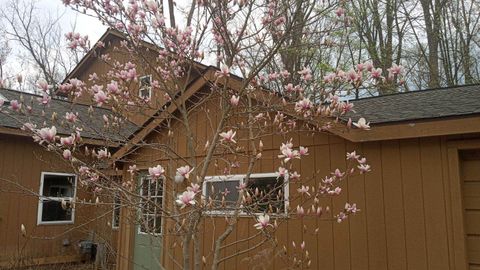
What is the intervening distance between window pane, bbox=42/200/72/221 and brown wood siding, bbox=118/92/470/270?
215 inches

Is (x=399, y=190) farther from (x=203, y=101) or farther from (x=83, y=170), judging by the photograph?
(x=83, y=170)

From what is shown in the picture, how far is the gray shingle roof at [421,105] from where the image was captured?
4994mm

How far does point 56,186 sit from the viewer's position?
386 inches

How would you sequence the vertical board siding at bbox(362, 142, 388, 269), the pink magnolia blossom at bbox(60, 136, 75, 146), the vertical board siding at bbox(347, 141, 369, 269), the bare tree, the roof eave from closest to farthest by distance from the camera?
the pink magnolia blossom at bbox(60, 136, 75, 146) → the roof eave → the vertical board siding at bbox(362, 142, 388, 269) → the vertical board siding at bbox(347, 141, 369, 269) → the bare tree

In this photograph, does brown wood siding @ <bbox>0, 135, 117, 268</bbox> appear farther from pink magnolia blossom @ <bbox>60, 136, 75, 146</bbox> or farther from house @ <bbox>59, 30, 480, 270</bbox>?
pink magnolia blossom @ <bbox>60, 136, 75, 146</bbox>

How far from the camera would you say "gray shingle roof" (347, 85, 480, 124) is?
4994 millimetres

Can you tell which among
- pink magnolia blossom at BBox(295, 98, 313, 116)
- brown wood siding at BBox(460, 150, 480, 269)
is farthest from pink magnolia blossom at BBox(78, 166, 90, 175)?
brown wood siding at BBox(460, 150, 480, 269)

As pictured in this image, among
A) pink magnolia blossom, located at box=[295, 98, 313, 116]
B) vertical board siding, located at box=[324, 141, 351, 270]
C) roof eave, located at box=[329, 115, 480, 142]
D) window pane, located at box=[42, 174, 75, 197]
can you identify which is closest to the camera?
pink magnolia blossom, located at box=[295, 98, 313, 116]

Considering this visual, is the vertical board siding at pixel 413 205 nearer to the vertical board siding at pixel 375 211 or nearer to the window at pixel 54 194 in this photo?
the vertical board siding at pixel 375 211

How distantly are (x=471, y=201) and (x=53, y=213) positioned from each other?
8327mm

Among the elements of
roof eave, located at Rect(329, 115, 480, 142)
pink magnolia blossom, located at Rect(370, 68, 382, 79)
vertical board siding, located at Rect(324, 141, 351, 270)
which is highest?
pink magnolia blossom, located at Rect(370, 68, 382, 79)

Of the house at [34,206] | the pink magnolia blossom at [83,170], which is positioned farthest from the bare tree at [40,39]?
the pink magnolia blossom at [83,170]

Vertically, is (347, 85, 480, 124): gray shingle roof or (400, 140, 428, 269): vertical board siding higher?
(347, 85, 480, 124): gray shingle roof

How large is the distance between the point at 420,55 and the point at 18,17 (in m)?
17.9
